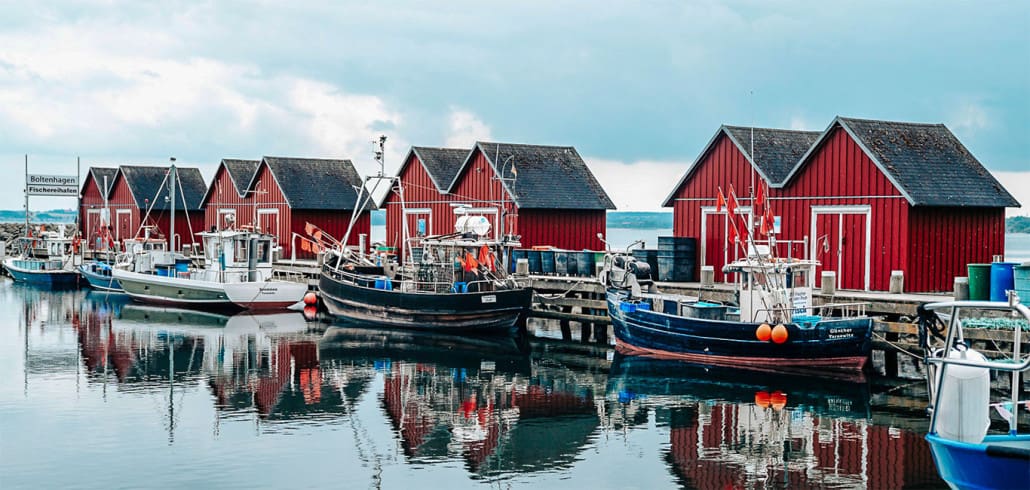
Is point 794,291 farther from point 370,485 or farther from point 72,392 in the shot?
point 72,392

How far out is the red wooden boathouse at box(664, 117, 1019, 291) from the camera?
91.0 feet

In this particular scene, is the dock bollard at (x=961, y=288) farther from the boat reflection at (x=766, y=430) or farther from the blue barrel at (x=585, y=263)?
the blue barrel at (x=585, y=263)

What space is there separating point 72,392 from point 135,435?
4907 mm

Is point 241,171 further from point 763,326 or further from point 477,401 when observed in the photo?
point 477,401

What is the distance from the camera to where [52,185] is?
75.1m

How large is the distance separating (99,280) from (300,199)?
916 centimetres

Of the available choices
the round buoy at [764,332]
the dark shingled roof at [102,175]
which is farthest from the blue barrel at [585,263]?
the dark shingled roof at [102,175]

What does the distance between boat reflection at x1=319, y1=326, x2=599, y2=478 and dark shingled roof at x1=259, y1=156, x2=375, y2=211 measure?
19.7 meters

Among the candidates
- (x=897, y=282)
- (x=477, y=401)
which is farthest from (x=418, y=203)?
(x=477, y=401)

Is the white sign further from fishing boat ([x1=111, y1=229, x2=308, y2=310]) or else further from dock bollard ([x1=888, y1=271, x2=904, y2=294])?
dock bollard ([x1=888, y1=271, x2=904, y2=294])

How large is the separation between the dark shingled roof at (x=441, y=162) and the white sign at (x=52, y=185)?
39042mm

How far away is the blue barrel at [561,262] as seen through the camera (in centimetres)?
3531

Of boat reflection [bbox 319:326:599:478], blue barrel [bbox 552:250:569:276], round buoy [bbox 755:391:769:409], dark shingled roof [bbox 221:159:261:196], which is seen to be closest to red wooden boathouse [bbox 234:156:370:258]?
dark shingled roof [bbox 221:159:261:196]

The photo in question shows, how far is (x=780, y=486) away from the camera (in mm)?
14875
